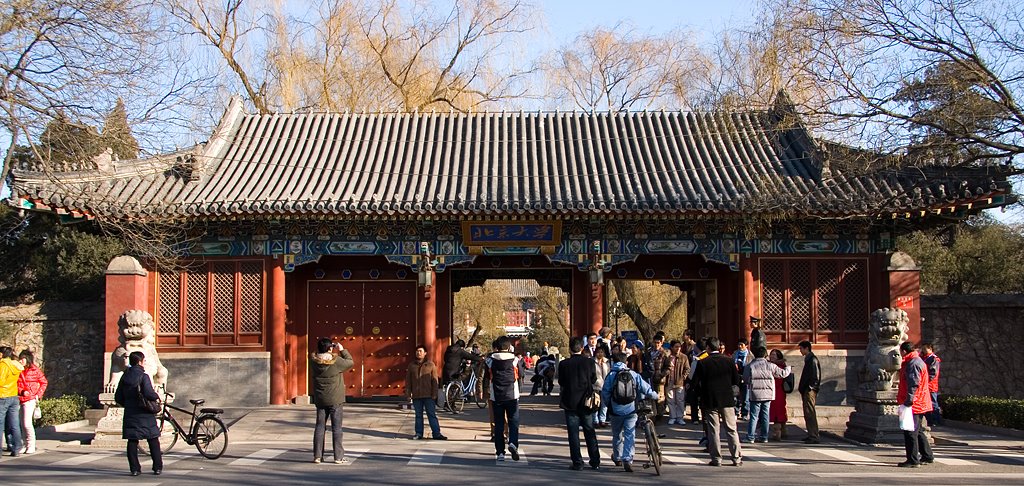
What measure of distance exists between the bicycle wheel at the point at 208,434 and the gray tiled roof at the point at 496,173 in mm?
5374

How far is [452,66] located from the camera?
110 feet

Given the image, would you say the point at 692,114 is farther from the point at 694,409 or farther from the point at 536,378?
the point at 694,409

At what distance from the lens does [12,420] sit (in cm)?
1333

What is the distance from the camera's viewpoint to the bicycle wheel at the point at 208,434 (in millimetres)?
12648

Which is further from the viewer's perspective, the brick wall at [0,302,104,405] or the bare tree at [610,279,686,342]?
the bare tree at [610,279,686,342]

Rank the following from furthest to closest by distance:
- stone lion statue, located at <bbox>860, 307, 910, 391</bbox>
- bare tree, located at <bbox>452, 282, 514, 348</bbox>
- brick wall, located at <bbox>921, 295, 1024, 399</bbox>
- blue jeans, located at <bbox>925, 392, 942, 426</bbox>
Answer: bare tree, located at <bbox>452, 282, 514, 348</bbox> → brick wall, located at <bbox>921, 295, 1024, 399</bbox> → blue jeans, located at <bbox>925, 392, 942, 426</bbox> → stone lion statue, located at <bbox>860, 307, 910, 391</bbox>

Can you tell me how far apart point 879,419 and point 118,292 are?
13.2 meters

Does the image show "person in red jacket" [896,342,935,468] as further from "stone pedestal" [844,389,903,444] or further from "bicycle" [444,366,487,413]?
"bicycle" [444,366,487,413]

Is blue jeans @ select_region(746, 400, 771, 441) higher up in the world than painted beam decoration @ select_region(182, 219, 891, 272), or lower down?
lower down

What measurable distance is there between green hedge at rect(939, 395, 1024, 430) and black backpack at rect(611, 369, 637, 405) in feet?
25.3

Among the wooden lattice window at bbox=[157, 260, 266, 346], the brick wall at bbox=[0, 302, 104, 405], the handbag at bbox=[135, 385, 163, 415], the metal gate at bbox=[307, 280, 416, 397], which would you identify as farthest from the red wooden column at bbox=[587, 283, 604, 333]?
the handbag at bbox=[135, 385, 163, 415]

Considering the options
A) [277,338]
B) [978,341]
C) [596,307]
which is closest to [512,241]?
[596,307]

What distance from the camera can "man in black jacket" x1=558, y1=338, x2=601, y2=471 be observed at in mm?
11664

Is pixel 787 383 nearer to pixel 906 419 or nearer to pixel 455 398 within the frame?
pixel 906 419
